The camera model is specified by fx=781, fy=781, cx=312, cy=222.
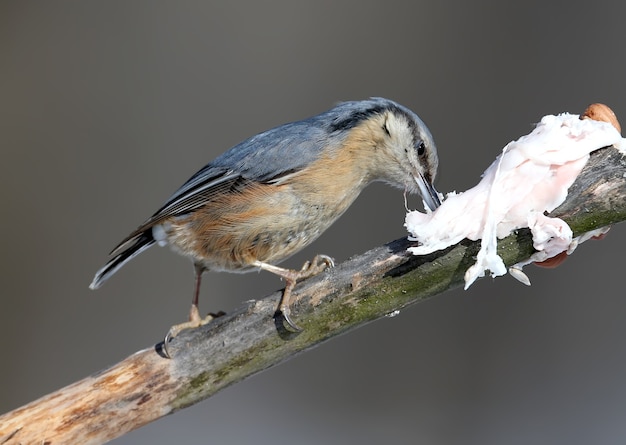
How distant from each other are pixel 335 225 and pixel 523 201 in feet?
5.38

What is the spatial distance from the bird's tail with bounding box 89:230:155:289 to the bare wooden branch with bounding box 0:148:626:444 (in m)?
0.46

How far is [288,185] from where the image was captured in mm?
1922

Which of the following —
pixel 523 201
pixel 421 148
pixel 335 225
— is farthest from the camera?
pixel 335 225

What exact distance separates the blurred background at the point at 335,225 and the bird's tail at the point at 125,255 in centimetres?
76

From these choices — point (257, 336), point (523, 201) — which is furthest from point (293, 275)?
point (523, 201)

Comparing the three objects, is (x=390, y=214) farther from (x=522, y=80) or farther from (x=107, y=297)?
(x=107, y=297)

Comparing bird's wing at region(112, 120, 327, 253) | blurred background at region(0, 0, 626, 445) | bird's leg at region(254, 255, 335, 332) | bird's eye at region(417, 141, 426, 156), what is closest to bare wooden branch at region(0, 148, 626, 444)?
bird's leg at region(254, 255, 335, 332)

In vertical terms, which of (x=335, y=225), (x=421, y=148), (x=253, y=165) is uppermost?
(x=253, y=165)

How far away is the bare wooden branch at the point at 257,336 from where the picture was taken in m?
1.45

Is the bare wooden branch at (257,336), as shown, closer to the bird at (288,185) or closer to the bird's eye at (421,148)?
the bird at (288,185)

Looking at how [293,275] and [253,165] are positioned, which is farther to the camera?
[253,165]

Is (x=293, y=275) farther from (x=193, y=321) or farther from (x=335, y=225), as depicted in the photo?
(x=335, y=225)

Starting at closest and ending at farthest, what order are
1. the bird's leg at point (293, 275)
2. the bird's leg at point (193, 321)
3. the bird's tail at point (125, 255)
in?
the bird's leg at point (293, 275) < the bird's leg at point (193, 321) < the bird's tail at point (125, 255)

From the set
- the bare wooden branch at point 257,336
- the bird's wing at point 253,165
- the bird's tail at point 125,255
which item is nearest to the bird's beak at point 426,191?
the bird's wing at point 253,165
